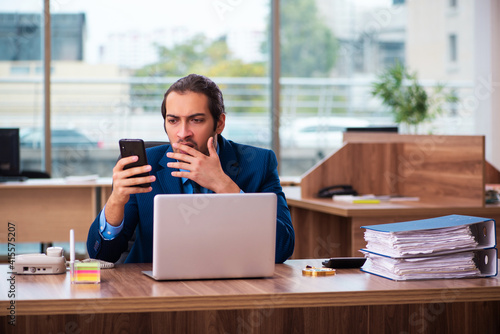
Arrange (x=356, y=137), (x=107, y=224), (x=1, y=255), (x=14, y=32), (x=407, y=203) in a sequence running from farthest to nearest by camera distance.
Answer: (x=14, y=32)
(x=1, y=255)
(x=356, y=137)
(x=407, y=203)
(x=107, y=224)

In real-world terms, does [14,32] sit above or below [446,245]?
above

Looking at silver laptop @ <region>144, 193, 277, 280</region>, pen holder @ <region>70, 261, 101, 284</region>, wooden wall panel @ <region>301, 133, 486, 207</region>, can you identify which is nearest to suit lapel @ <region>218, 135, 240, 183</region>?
silver laptop @ <region>144, 193, 277, 280</region>

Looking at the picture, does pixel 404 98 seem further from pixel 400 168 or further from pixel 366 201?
pixel 366 201

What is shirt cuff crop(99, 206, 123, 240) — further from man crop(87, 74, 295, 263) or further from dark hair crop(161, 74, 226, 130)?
dark hair crop(161, 74, 226, 130)

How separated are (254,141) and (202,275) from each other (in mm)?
4754

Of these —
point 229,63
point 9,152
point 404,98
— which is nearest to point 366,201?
point 9,152

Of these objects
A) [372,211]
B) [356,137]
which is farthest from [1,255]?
[372,211]

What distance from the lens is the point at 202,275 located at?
1.56 m

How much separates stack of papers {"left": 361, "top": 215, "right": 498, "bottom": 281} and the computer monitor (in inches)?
133

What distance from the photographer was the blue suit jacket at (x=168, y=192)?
1900mm

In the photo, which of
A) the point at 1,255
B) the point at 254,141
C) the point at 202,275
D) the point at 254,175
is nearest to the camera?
the point at 202,275

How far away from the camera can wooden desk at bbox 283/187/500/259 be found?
10.1 feet

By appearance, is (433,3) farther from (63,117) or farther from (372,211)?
(372,211)

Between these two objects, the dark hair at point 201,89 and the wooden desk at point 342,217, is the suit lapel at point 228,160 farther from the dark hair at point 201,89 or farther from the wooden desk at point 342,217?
the wooden desk at point 342,217
